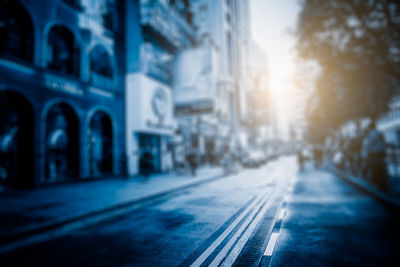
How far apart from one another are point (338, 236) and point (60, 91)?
14.8 metres

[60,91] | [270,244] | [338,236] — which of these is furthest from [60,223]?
[60,91]

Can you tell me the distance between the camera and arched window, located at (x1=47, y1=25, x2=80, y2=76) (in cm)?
1384

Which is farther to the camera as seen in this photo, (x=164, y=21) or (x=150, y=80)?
(x=164, y=21)

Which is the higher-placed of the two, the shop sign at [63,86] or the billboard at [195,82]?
the billboard at [195,82]

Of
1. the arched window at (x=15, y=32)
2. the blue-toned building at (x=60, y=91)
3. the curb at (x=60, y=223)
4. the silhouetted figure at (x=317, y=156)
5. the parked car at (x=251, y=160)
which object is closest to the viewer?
the curb at (x=60, y=223)

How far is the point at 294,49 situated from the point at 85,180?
47.3 feet

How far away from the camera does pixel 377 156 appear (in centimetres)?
778

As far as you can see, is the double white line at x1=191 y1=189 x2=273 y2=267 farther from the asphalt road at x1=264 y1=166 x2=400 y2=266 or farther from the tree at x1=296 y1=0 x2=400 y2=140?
the tree at x1=296 y1=0 x2=400 y2=140

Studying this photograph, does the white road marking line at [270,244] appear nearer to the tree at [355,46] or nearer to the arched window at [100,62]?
the tree at [355,46]

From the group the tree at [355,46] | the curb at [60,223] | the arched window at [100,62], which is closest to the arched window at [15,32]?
the arched window at [100,62]

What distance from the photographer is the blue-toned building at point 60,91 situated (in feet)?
38.9

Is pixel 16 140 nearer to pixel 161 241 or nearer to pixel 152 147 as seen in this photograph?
pixel 152 147

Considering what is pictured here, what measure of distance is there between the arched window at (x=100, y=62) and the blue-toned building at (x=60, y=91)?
71 mm

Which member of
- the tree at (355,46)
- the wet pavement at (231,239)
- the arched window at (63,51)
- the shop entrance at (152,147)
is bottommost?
the wet pavement at (231,239)
